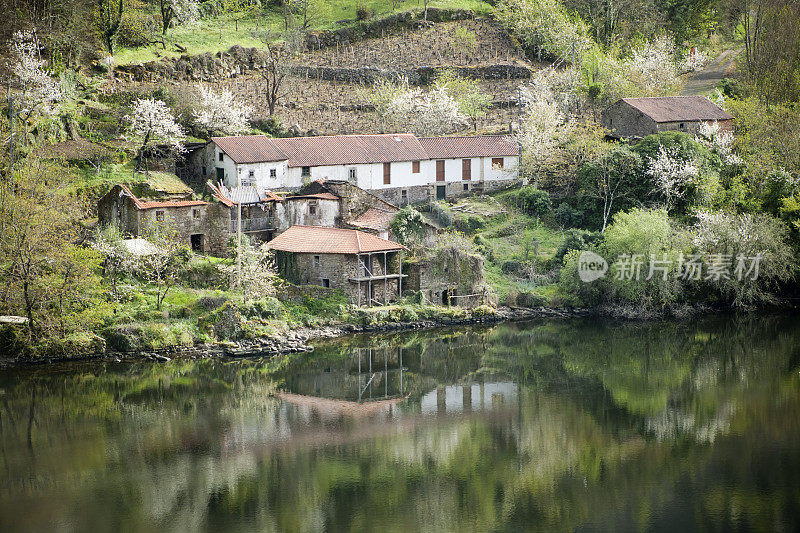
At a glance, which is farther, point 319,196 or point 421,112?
point 421,112

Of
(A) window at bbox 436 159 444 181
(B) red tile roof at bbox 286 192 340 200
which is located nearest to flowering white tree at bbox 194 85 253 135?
(B) red tile roof at bbox 286 192 340 200

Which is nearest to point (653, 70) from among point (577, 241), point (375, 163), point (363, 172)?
point (577, 241)

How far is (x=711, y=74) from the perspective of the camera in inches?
3396

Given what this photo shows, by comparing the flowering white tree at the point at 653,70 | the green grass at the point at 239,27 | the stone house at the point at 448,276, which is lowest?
the stone house at the point at 448,276

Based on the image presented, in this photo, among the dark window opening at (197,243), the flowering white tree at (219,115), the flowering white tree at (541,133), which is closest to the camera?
the dark window opening at (197,243)

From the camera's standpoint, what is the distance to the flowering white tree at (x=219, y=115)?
205 ft

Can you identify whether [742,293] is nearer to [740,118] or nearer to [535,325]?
[535,325]

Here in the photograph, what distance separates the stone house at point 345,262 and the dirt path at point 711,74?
131 ft

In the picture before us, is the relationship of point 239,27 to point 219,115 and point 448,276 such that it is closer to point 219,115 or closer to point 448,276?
point 219,115

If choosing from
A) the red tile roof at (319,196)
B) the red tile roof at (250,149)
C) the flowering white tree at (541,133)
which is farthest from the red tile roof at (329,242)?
the flowering white tree at (541,133)

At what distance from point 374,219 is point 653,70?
34572mm

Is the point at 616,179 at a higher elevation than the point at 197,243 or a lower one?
higher

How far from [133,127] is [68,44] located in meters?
11.4

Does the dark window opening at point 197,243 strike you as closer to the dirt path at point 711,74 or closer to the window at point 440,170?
the window at point 440,170
